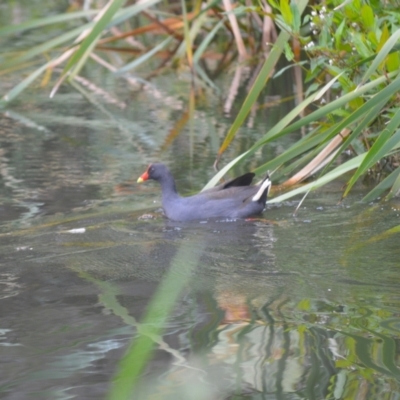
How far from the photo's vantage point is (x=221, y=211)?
638cm

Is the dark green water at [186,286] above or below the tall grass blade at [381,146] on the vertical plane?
below

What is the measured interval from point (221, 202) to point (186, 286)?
5.79ft

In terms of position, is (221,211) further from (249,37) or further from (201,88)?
(249,37)

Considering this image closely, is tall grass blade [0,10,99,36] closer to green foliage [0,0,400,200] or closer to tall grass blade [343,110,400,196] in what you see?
green foliage [0,0,400,200]

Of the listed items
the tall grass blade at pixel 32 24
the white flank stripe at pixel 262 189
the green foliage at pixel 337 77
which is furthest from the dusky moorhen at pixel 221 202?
the tall grass blade at pixel 32 24

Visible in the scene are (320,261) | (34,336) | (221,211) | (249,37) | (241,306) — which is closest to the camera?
(34,336)

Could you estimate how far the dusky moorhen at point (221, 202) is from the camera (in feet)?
20.7

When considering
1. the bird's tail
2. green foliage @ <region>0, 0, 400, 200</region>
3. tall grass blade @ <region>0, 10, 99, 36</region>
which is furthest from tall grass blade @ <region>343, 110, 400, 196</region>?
tall grass blade @ <region>0, 10, 99, 36</region>

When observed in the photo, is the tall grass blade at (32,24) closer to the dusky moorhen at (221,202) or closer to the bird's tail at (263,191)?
the dusky moorhen at (221,202)

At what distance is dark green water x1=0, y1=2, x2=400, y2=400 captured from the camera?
345cm

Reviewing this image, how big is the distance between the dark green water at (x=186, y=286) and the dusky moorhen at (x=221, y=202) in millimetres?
81

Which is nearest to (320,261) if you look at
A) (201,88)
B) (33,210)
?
(33,210)

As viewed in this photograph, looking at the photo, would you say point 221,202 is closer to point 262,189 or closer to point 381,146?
point 262,189

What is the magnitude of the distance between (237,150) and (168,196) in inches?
73.1
